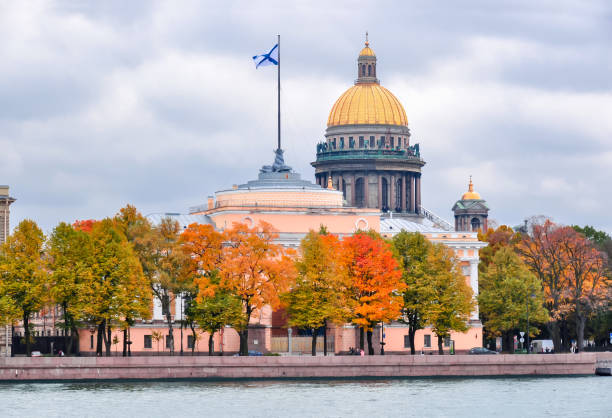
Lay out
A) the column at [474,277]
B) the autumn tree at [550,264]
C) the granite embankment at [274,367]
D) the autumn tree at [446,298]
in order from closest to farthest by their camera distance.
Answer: the granite embankment at [274,367] < the autumn tree at [446,298] < the autumn tree at [550,264] < the column at [474,277]

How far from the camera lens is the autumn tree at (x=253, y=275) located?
4828 inches

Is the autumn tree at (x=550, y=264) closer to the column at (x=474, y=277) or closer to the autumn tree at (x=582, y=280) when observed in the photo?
the autumn tree at (x=582, y=280)

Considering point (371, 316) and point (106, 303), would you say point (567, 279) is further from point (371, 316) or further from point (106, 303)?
point (106, 303)

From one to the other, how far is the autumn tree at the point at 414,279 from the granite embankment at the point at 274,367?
8.43 m

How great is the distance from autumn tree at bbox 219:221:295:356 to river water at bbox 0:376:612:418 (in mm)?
8508

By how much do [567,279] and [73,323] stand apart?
4591 centimetres

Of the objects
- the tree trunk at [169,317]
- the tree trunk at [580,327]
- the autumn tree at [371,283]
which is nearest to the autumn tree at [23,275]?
the tree trunk at [169,317]

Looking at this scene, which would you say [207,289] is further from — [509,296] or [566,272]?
[566,272]

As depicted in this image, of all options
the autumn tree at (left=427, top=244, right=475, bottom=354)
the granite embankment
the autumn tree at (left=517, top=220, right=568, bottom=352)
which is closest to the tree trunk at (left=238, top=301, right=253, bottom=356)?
the granite embankment

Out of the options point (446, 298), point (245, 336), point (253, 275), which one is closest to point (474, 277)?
point (446, 298)

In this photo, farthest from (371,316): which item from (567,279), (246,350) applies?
(567,279)

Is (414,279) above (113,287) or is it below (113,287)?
above

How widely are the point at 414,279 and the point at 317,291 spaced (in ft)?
30.2

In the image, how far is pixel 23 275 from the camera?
117 meters
